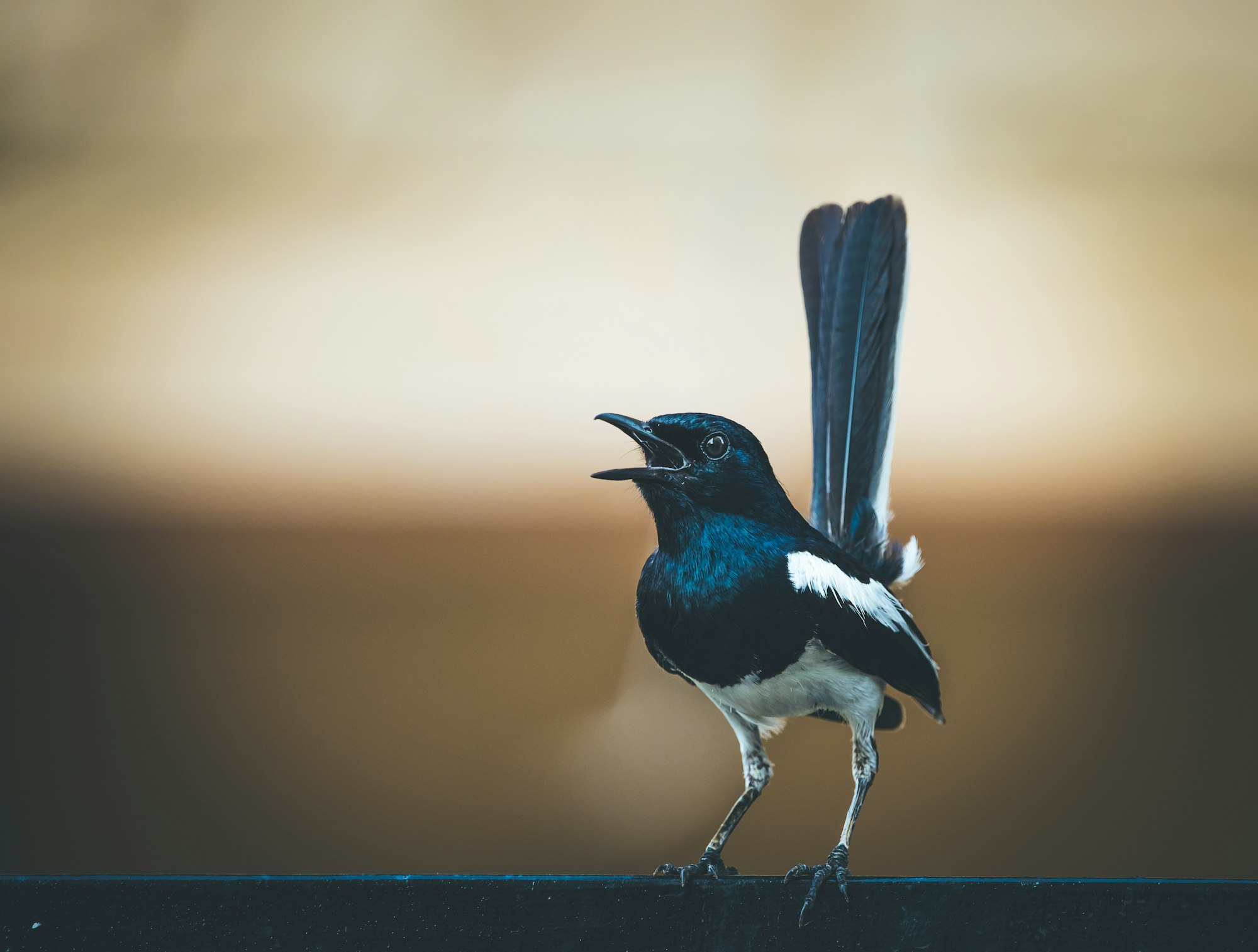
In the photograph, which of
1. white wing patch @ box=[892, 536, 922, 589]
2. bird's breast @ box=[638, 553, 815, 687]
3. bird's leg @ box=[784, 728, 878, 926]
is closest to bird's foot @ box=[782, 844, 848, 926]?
→ bird's leg @ box=[784, 728, 878, 926]

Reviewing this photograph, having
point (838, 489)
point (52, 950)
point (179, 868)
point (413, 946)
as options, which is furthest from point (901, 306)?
point (179, 868)

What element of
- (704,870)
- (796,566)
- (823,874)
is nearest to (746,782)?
(704,870)

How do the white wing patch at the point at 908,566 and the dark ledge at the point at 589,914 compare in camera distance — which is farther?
the white wing patch at the point at 908,566

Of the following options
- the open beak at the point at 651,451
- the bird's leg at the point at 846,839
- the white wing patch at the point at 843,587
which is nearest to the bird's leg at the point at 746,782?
the bird's leg at the point at 846,839

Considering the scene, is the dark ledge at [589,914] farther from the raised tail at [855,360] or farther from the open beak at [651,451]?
the raised tail at [855,360]

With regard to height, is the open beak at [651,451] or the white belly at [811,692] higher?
the open beak at [651,451]

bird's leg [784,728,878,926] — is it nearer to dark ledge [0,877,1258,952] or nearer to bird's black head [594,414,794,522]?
dark ledge [0,877,1258,952]
